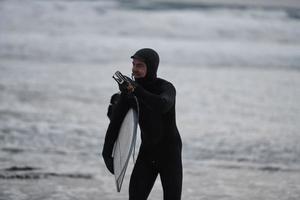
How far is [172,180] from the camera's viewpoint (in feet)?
14.5

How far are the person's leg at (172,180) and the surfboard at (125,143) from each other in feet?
1.14

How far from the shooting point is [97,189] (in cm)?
755

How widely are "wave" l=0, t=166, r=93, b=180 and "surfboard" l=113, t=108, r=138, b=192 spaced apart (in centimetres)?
382

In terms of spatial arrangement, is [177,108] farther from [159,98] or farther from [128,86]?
[128,86]

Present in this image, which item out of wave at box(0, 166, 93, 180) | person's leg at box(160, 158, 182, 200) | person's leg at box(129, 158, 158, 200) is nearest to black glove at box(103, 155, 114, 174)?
person's leg at box(129, 158, 158, 200)

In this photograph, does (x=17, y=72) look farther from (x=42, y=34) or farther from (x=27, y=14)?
(x=27, y=14)

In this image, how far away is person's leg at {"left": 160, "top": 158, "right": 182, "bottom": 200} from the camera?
14.5 feet

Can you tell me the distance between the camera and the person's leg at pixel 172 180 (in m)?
4.41

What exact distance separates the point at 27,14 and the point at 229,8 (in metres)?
24.0

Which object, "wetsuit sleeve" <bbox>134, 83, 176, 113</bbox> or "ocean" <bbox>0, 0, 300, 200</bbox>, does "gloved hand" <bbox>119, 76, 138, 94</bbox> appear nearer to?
"wetsuit sleeve" <bbox>134, 83, 176, 113</bbox>

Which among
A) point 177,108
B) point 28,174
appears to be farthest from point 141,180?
point 177,108

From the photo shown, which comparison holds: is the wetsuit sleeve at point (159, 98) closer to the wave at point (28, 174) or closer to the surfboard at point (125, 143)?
the surfboard at point (125, 143)

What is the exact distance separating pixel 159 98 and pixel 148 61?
12.1 inches

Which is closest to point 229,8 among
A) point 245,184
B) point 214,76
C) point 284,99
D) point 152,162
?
point 214,76
